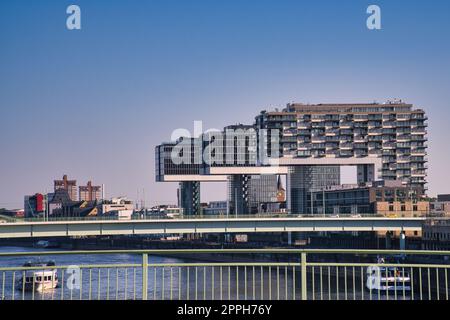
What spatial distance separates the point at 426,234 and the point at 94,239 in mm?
84661

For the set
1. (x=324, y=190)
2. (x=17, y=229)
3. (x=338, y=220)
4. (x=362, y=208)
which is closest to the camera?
(x=17, y=229)

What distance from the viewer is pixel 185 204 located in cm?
14200

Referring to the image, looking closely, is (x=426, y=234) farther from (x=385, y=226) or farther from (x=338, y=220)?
(x=338, y=220)

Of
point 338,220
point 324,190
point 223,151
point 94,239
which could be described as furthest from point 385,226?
point 94,239

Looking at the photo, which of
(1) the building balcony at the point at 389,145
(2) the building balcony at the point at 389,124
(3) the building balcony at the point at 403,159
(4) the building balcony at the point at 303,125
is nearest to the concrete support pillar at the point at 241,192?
(4) the building balcony at the point at 303,125

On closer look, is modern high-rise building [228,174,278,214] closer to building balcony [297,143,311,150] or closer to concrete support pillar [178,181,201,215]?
concrete support pillar [178,181,201,215]

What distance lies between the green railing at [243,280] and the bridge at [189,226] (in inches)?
134

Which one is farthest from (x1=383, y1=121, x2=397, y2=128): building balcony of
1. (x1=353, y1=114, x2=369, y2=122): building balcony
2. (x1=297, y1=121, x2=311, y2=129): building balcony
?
(x1=297, y1=121, x2=311, y2=129): building balcony

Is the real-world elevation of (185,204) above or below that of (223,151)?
below

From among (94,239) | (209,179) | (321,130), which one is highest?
(321,130)

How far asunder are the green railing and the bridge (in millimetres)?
3403

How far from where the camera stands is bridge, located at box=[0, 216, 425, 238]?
68.4m

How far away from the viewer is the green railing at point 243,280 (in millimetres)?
13938

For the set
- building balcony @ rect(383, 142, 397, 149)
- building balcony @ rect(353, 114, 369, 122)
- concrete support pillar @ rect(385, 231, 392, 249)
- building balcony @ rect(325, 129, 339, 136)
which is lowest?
concrete support pillar @ rect(385, 231, 392, 249)
